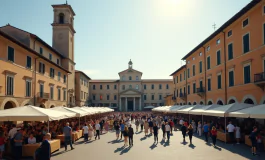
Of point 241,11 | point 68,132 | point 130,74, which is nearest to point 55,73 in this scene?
point 68,132

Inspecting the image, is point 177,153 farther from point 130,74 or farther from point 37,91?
point 130,74

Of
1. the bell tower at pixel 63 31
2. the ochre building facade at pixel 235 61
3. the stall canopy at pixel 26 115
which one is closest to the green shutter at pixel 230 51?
the ochre building facade at pixel 235 61

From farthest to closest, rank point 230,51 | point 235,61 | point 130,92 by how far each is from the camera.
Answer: point 130,92 → point 230,51 → point 235,61

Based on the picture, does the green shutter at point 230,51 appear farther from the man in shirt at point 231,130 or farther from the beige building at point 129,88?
the beige building at point 129,88

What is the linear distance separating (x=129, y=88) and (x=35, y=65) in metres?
55.6

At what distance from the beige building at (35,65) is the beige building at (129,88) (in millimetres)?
34951

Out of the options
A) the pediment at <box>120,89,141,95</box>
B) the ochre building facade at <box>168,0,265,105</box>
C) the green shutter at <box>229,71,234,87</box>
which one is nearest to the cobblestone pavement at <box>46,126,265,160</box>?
the ochre building facade at <box>168,0,265,105</box>

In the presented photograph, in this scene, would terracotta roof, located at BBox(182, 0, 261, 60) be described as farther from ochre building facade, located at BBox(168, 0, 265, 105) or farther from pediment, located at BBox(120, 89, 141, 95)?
pediment, located at BBox(120, 89, 141, 95)

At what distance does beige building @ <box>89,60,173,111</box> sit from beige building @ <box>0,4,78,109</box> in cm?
3495

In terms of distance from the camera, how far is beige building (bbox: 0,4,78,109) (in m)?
21.0

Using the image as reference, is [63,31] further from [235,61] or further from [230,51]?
[235,61]

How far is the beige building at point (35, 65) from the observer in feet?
68.9

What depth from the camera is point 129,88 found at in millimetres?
82000

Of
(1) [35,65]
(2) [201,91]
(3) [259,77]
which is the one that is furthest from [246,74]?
(1) [35,65]
